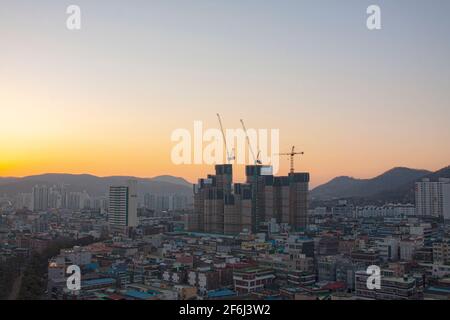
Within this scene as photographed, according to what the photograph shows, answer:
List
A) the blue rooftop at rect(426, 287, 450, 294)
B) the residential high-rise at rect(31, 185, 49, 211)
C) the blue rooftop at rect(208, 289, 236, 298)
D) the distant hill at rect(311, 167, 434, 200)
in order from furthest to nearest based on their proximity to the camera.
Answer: the distant hill at rect(311, 167, 434, 200), the residential high-rise at rect(31, 185, 49, 211), the blue rooftop at rect(208, 289, 236, 298), the blue rooftop at rect(426, 287, 450, 294)

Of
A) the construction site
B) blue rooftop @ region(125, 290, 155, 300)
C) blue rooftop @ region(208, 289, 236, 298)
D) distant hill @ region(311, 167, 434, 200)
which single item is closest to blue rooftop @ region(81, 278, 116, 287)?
blue rooftop @ region(125, 290, 155, 300)

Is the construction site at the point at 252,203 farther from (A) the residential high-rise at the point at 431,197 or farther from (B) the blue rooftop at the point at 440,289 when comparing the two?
(B) the blue rooftop at the point at 440,289

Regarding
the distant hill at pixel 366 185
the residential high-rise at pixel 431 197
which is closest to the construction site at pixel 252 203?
the residential high-rise at pixel 431 197

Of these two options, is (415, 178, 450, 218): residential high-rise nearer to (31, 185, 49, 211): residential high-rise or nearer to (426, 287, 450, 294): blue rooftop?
(426, 287, 450, 294): blue rooftop

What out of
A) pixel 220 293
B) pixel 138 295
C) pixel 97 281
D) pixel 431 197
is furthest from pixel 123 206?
pixel 431 197

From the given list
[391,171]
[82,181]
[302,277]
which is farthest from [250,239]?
[391,171]

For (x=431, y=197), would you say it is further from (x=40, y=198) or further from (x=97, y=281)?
(x=40, y=198)

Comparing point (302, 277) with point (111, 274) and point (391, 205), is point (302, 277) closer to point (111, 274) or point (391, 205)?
point (111, 274)
